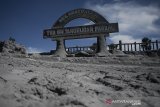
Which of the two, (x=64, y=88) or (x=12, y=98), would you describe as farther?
(x=64, y=88)

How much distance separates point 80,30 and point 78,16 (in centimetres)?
147

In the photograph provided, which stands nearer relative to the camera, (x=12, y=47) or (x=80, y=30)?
(x=12, y=47)

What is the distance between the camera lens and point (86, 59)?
610 inches

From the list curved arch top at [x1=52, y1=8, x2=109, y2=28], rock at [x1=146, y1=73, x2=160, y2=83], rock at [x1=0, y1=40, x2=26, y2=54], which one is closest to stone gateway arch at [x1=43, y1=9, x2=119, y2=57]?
curved arch top at [x1=52, y1=8, x2=109, y2=28]

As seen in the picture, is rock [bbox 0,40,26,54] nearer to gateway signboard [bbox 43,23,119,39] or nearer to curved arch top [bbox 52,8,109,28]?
gateway signboard [bbox 43,23,119,39]

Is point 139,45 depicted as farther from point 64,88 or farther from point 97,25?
point 64,88

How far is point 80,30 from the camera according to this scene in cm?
1991

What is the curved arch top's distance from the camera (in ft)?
64.1

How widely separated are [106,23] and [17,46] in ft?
26.5

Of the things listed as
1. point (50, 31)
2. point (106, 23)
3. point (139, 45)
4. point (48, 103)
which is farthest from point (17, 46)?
point (48, 103)

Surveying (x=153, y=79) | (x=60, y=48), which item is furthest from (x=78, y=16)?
(x=153, y=79)

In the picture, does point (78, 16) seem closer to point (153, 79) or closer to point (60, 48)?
point (60, 48)

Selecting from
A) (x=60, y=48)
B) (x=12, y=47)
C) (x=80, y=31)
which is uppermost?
(x=80, y=31)

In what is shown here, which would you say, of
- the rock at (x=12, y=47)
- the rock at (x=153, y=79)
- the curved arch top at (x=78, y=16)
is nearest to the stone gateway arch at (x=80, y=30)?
the curved arch top at (x=78, y=16)
